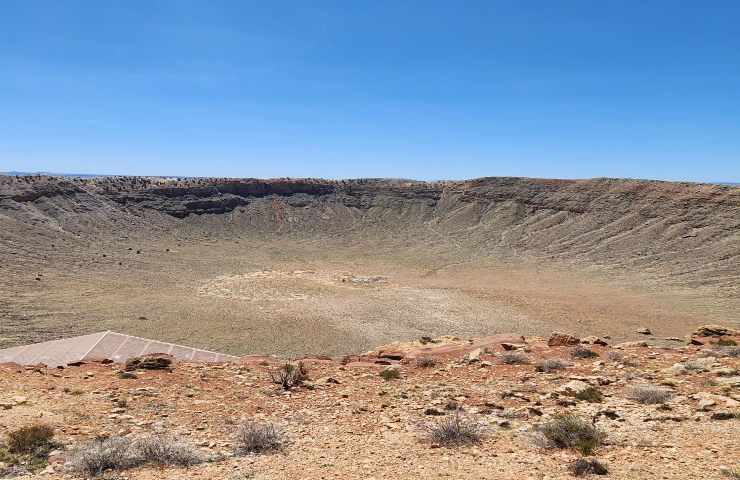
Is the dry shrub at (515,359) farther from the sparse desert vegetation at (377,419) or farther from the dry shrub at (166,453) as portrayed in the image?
the dry shrub at (166,453)

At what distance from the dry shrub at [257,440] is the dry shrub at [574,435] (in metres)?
4.78

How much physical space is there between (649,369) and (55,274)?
50471 mm

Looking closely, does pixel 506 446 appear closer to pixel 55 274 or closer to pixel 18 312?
pixel 18 312

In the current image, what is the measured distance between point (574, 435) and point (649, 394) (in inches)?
126

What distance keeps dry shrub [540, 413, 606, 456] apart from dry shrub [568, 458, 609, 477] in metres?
0.65

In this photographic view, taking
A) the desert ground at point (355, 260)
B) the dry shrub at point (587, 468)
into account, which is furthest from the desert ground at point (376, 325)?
the desert ground at point (355, 260)

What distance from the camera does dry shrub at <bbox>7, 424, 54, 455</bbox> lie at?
27.8ft

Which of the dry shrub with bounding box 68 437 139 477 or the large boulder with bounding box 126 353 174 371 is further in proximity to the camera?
the large boulder with bounding box 126 353 174 371

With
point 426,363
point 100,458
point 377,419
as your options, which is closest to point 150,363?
point 100,458

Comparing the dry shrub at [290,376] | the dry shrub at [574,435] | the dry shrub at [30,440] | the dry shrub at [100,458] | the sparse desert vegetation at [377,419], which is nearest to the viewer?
the dry shrub at [100,458]

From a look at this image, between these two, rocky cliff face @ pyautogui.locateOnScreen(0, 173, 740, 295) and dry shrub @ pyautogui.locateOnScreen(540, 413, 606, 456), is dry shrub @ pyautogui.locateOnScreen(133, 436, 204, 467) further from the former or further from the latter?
rocky cliff face @ pyautogui.locateOnScreen(0, 173, 740, 295)

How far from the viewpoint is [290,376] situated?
13.1 metres

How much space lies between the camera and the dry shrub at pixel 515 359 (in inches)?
577

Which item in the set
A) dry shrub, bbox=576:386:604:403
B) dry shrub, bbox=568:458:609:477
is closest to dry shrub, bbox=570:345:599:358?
dry shrub, bbox=576:386:604:403
